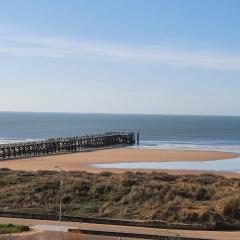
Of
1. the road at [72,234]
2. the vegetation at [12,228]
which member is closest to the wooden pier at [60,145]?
the road at [72,234]

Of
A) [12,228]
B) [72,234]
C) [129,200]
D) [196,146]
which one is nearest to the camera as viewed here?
[72,234]

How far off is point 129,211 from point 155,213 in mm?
1286

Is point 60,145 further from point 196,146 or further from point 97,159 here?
point 196,146

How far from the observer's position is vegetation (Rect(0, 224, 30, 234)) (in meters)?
18.9

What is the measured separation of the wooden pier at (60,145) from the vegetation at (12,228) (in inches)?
1471

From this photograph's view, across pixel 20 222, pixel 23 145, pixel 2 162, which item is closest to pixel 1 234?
pixel 20 222

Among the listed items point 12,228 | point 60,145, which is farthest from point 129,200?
point 60,145

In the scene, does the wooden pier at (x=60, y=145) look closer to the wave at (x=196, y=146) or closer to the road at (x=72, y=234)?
the wave at (x=196, y=146)

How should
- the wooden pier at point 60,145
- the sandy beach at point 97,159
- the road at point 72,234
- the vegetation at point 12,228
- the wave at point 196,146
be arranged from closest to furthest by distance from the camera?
the road at point 72,234 → the vegetation at point 12,228 → the sandy beach at point 97,159 → the wooden pier at point 60,145 → the wave at point 196,146

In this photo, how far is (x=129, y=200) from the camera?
24.5 m

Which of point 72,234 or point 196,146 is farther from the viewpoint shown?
point 196,146

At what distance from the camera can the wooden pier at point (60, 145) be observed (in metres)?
59.3

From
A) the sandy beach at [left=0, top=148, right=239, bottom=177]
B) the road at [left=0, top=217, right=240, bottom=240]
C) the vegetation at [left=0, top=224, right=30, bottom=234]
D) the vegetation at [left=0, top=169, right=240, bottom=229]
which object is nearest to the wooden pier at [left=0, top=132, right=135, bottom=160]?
the sandy beach at [left=0, top=148, right=239, bottom=177]

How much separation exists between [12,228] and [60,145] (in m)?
48.6
